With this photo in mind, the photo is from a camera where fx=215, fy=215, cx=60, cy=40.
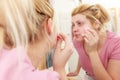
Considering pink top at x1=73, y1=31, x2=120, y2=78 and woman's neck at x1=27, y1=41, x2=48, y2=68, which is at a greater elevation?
woman's neck at x1=27, y1=41, x2=48, y2=68

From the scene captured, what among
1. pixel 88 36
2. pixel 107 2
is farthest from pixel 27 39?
pixel 107 2

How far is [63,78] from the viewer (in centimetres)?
60

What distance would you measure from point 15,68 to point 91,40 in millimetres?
459

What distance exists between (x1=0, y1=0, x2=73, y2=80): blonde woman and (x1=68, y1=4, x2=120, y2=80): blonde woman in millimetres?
350

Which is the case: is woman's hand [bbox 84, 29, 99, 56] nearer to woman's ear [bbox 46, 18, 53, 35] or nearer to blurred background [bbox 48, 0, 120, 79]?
blurred background [bbox 48, 0, 120, 79]

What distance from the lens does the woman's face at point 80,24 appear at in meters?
0.87

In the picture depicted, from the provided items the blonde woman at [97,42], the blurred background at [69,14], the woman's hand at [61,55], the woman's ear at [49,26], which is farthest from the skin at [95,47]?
the woman's ear at [49,26]

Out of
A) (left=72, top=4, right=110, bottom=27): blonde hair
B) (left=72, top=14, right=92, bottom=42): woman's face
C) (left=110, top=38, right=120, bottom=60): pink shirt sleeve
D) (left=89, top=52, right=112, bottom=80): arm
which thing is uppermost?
(left=72, top=4, right=110, bottom=27): blonde hair

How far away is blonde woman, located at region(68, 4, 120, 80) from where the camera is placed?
83 cm

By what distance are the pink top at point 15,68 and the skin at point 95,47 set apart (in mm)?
402

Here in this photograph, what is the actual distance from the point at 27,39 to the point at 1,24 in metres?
0.06

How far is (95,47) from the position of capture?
831 millimetres

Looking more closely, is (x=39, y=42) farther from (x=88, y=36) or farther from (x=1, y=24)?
(x=88, y=36)

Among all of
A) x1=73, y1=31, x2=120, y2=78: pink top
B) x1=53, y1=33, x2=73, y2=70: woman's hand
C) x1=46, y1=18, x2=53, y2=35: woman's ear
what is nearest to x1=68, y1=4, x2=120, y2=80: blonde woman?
x1=73, y1=31, x2=120, y2=78: pink top
